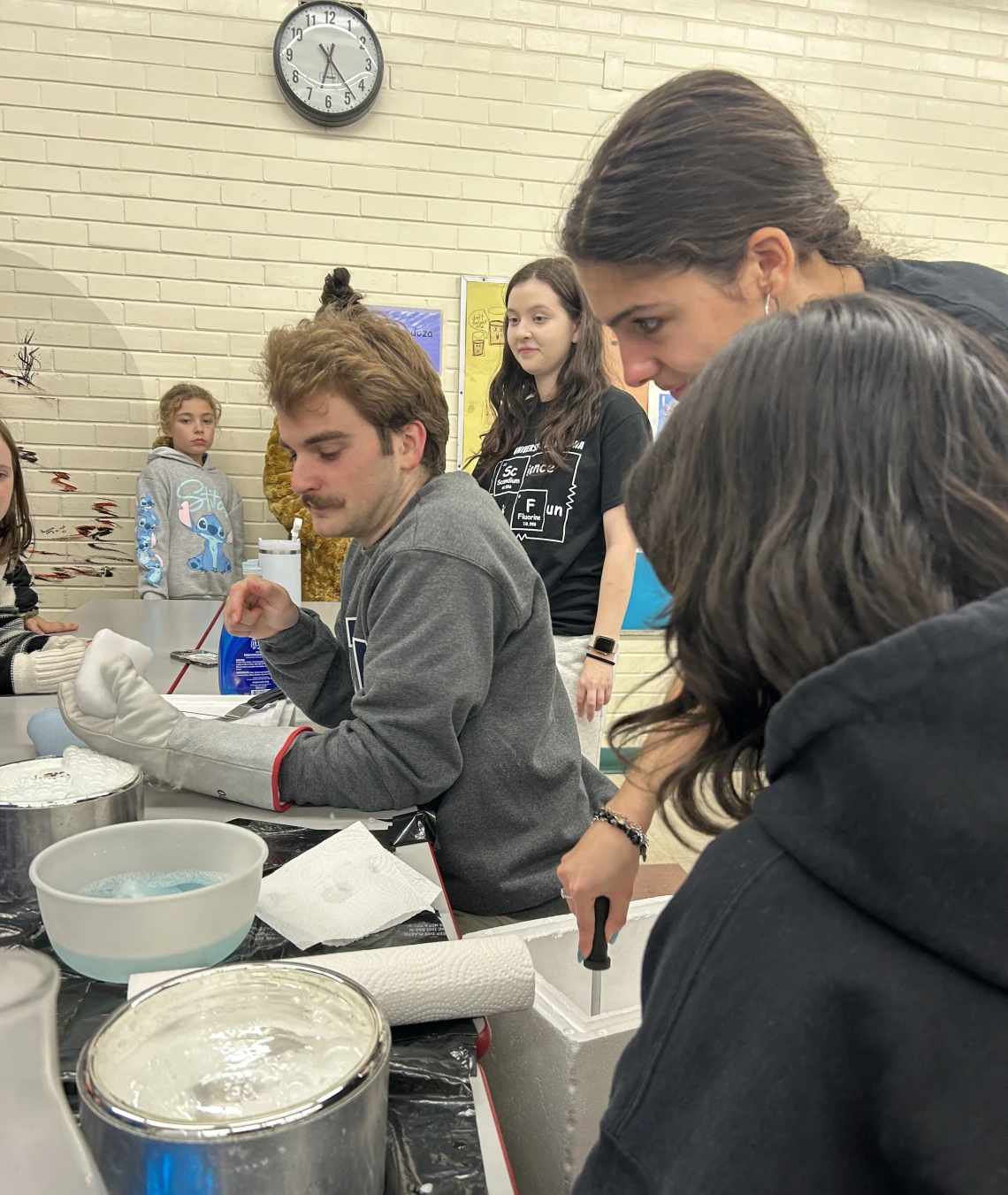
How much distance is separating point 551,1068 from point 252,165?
376cm

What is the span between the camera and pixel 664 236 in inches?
38.2

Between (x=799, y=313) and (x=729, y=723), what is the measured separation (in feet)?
0.75

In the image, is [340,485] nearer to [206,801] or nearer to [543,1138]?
[206,801]

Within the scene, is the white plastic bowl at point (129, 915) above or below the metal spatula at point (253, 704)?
above

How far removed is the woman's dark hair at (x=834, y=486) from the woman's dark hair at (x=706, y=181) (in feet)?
1.76

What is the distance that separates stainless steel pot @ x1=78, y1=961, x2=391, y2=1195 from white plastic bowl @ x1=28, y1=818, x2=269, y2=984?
15 centimetres

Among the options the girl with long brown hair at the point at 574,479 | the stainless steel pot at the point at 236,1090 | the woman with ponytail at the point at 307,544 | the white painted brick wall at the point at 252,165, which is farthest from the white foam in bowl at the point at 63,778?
the white painted brick wall at the point at 252,165

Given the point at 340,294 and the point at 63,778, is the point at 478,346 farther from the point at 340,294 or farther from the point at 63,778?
the point at 63,778

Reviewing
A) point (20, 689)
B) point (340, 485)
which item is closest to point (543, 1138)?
point (340, 485)

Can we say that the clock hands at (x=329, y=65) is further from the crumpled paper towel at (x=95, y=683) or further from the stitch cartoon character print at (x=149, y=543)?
the crumpled paper towel at (x=95, y=683)

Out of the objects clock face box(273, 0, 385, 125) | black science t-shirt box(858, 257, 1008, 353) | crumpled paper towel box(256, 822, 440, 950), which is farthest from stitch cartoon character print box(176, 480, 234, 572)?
black science t-shirt box(858, 257, 1008, 353)

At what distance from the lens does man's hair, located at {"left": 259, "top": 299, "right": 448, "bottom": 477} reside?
4.12 feet

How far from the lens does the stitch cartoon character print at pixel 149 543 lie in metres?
3.59

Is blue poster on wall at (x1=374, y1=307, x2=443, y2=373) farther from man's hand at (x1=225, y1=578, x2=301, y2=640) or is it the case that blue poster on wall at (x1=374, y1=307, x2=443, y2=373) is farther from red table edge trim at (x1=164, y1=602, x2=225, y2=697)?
man's hand at (x1=225, y1=578, x2=301, y2=640)
